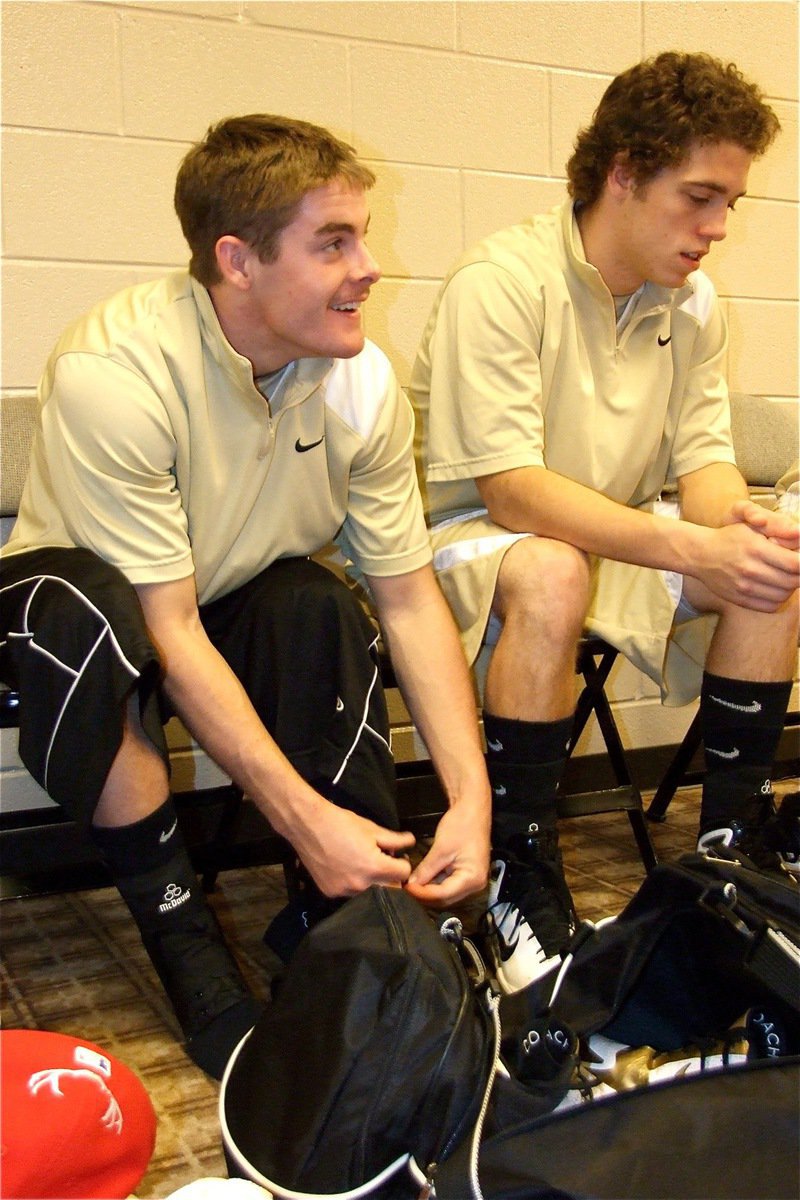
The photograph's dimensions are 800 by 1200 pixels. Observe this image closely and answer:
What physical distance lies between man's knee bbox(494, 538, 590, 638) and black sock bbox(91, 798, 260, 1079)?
1.72 ft

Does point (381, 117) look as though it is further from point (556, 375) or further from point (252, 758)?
point (252, 758)

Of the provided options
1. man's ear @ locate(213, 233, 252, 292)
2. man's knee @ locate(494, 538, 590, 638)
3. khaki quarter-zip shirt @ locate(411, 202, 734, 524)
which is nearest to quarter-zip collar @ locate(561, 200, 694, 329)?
khaki quarter-zip shirt @ locate(411, 202, 734, 524)

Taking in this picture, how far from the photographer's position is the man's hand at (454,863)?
1343 mm

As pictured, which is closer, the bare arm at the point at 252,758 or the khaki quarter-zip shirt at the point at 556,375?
the bare arm at the point at 252,758

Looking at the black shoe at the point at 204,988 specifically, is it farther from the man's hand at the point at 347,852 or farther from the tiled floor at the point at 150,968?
the man's hand at the point at 347,852

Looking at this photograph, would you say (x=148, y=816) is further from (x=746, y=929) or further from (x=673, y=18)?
(x=673, y=18)

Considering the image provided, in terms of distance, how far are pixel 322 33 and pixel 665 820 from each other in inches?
62.4

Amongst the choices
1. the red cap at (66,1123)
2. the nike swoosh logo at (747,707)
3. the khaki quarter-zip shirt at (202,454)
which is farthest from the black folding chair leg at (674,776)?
the red cap at (66,1123)

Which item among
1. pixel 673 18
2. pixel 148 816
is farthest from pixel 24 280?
pixel 673 18

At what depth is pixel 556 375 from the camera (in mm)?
1798

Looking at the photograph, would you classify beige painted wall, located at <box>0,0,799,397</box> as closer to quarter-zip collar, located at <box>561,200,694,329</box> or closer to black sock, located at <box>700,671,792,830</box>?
quarter-zip collar, located at <box>561,200,694,329</box>

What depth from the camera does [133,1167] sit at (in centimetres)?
102

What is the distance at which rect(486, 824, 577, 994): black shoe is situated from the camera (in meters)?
1.41

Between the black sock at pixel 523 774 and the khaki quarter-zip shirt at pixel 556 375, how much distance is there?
386mm
